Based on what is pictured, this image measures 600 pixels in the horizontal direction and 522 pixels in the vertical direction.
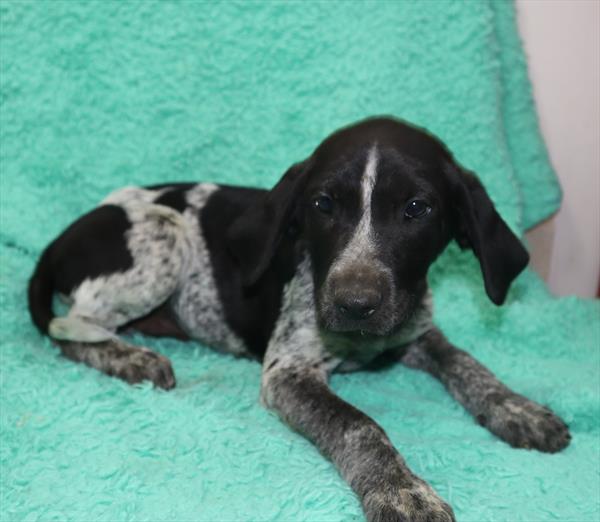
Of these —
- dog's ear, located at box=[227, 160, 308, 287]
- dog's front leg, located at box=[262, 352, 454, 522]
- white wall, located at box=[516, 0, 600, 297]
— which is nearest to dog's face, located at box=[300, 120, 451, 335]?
dog's ear, located at box=[227, 160, 308, 287]

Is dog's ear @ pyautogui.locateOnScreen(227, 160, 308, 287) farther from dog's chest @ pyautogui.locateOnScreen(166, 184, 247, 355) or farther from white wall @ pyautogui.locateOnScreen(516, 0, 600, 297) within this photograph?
white wall @ pyautogui.locateOnScreen(516, 0, 600, 297)

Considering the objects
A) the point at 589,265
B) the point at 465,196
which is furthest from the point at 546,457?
the point at 589,265

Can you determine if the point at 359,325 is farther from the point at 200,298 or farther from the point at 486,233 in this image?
the point at 200,298

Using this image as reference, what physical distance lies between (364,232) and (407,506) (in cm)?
Result: 113

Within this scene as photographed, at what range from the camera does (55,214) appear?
5.34 meters

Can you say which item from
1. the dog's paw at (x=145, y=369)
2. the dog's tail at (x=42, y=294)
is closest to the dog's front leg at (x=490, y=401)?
the dog's paw at (x=145, y=369)

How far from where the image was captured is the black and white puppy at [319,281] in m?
3.47

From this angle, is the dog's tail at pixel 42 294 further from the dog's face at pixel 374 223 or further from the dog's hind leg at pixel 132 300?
the dog's face at pixel 374 223

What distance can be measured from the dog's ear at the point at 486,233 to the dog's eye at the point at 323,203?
0.55m

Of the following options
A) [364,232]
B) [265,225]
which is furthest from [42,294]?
[364,232]

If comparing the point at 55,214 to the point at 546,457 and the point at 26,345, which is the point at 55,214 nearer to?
the point at 26,345

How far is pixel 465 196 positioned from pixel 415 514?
1445 mm

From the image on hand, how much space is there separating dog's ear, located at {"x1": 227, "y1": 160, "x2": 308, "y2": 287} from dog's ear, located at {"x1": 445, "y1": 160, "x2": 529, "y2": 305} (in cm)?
71

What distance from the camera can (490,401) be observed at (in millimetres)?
3965
